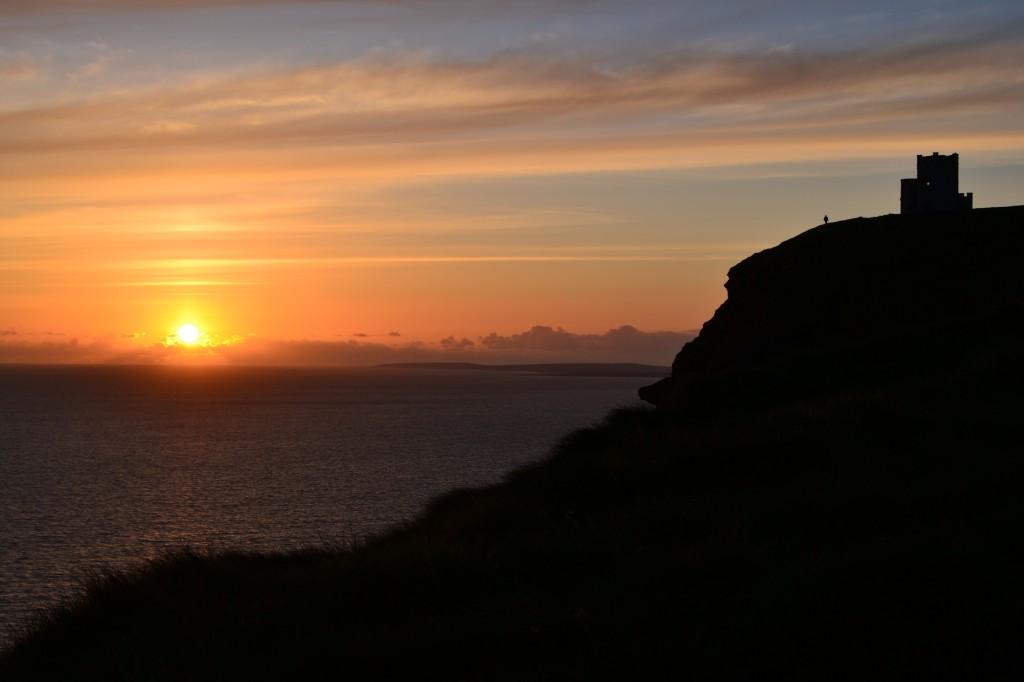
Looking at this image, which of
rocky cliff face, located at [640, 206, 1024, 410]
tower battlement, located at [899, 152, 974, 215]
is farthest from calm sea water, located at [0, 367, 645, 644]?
tower battlement, located at [899, 152, 974, 215]

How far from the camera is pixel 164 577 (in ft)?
51.4

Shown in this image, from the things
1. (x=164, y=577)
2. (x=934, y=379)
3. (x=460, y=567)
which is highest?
(x=934, y=379)

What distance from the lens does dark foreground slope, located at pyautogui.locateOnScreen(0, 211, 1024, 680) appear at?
9.34m

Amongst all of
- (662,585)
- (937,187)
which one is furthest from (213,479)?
(662,585)

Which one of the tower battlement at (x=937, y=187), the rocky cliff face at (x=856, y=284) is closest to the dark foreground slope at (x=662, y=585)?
the rocky cliff face at (x=856, y=284)

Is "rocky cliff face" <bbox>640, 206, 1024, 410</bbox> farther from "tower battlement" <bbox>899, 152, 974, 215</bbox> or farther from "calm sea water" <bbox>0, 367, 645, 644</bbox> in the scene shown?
"calm sea water" <bbox>0, 367, 645, 644</bbox>

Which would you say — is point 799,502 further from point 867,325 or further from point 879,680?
point 867,325

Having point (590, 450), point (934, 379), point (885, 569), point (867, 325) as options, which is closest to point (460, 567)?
point (885, 569)

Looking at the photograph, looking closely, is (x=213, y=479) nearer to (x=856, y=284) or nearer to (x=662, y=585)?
(x=856, y=284)

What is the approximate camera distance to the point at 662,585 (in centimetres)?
1125

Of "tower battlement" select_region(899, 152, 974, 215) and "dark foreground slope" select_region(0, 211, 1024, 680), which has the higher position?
"tower battlement" select_region(899, 152, 974, 215)

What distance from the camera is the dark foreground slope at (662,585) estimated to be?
30.7 feet

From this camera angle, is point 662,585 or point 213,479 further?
point 213,479

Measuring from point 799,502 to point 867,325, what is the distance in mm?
41117
